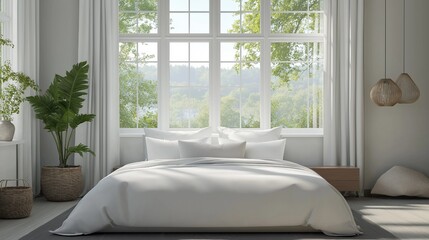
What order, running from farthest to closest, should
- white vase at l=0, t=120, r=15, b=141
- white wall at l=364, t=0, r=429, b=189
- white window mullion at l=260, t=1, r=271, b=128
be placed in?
1. white window mullion at l=260, t=1, r=271, b=128
2. white wall at l=364, t=0, r=429, b=189
3. white vase at l=0, t=120, r=15, b=141

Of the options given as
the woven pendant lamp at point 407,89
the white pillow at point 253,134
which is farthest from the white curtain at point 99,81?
the woven pendant lamp at point 407,89

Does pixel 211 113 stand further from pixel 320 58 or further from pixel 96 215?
pixel 96 215

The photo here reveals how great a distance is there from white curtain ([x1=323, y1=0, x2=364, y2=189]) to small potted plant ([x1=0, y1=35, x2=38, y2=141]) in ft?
12.3

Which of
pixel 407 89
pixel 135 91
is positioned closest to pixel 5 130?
pixel 135 91

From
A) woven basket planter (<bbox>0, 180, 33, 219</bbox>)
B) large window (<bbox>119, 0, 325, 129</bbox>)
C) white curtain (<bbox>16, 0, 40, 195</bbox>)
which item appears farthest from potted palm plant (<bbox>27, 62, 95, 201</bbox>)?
woven basket planter (<bbox>0, 180, 33, 219</bbox>)

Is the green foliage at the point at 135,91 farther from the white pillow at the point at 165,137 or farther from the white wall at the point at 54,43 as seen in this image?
the white wall at the point at 54,43

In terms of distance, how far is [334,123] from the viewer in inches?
336

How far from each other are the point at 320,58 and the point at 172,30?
2005 mm

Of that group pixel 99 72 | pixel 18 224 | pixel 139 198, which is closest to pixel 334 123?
pixel 99 72

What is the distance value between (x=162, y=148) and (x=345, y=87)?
250cm

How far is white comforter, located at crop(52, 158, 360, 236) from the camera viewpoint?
5.61 metres

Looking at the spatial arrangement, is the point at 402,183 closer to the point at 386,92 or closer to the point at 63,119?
the point at 386,92

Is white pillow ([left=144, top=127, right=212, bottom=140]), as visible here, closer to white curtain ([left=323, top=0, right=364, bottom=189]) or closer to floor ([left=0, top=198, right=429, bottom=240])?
floor ([left=0, top=198, right=429, bottom=240])

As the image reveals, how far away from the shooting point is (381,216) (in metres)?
6.78
